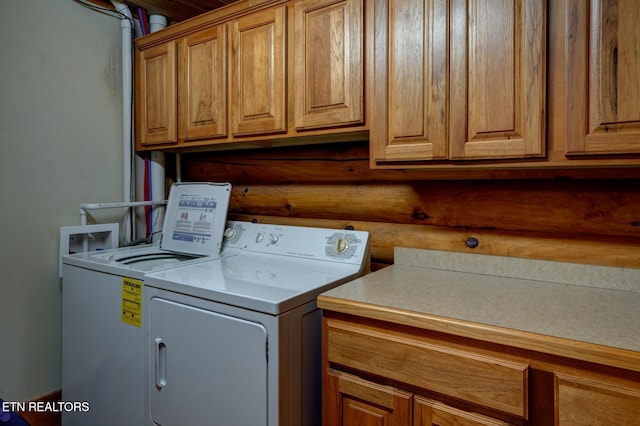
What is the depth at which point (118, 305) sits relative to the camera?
161 centimetres

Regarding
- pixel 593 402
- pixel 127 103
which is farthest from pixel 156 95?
pixel 593 402

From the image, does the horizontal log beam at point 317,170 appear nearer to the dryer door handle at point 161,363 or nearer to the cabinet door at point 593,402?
the cabinet door at point 593,402

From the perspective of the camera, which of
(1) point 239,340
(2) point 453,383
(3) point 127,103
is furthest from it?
(3) point 127,103

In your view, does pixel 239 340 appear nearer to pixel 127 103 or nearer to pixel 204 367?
pixel 204 367

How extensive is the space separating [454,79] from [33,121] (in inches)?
74.0

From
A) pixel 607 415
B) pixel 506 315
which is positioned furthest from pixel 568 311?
pixel 607 415

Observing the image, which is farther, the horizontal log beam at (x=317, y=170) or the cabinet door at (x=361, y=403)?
the horizontal log beam at (x=317, y=170)

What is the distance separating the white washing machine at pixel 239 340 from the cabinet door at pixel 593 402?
691 mm

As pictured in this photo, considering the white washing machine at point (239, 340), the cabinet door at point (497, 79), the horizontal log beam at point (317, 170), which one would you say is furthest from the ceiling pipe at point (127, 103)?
the cabinet door at point (497, 79)

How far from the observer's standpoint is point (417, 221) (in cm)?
168

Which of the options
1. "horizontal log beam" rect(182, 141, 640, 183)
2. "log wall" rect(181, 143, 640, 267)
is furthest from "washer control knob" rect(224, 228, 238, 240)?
"horizontal log beam" rect(182, 141, 640, 183)

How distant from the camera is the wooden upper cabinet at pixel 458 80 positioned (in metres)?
1.11

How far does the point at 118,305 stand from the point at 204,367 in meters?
0.56

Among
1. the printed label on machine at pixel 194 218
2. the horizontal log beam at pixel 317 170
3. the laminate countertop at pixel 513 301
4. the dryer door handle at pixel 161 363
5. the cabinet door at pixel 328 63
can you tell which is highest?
the cabinet door at pixel 328 63
